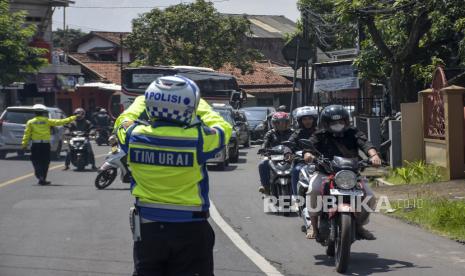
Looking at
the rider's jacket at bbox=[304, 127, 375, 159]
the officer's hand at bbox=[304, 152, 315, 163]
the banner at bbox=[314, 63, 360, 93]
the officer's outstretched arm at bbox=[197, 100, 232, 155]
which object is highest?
the banner at bbox=[314, 63, 360, 93]

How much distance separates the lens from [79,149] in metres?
23.2

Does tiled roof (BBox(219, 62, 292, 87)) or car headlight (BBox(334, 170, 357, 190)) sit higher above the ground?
tiled roof (BBox(219, 62, 292, 87))

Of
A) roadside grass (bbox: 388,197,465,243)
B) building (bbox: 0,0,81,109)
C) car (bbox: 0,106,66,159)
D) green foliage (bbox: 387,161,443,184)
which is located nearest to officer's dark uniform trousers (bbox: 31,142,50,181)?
green foliage (bbox: 387,161,443,184)

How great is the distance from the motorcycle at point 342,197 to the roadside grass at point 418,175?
820 centimetres

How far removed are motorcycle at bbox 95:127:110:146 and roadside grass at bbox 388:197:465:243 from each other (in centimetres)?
2478

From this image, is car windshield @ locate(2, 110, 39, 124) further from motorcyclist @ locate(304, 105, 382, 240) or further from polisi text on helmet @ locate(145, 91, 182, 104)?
polisi text on helmet @ locate(145, 91, 182, 104)

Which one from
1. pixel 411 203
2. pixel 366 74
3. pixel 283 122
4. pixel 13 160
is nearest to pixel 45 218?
pixel 283 122

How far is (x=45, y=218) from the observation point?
1318 centimetres

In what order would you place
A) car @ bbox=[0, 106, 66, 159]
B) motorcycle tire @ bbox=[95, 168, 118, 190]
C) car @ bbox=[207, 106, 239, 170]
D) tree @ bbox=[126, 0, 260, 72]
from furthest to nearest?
1. tree @ bbox=[126, 0, 260, 72]
2. car @ bbox=[0, 106, 66, 159]
3. car @ bbox=[207, 106, 239, 170]
4. motorcycle tire @ bbox=[95, 168, 118, 190]

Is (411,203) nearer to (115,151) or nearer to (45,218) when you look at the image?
(45,218)

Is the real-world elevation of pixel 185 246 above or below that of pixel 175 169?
below

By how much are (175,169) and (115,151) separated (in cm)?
1325

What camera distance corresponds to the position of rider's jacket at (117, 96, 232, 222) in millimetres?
5105

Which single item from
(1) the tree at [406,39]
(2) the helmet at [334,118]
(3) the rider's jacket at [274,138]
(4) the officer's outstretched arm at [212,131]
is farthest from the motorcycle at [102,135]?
(4) the officer's outstretched arm at [212,131]
